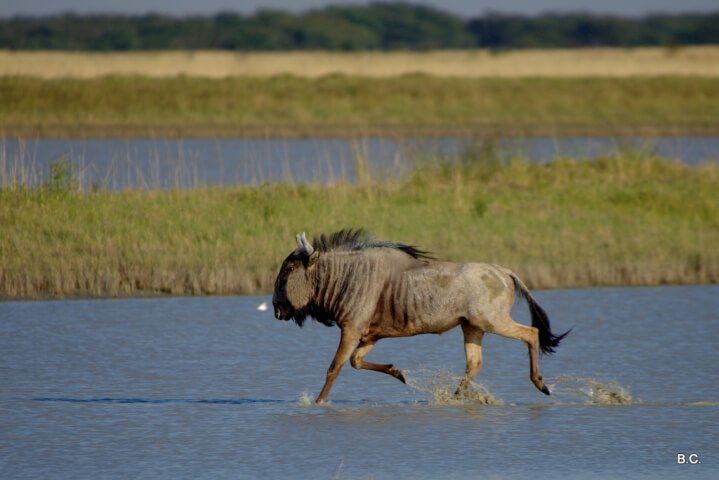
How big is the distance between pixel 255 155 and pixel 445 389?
18849mm

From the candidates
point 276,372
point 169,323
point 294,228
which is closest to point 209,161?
point 294,228

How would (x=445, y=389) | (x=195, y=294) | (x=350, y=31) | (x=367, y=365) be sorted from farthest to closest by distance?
Answer: (x=350, y=31) → (x=195, y=294) → (x=445, y=389) → (x=367, y=365)

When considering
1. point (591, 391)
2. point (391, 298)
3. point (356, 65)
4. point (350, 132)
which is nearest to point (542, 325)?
point (591, 391)

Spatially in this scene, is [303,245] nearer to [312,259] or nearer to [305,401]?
[312,259]

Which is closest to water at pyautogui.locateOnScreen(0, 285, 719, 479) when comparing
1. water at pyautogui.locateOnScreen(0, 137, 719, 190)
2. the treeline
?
water at pyautogui.locateOnScreen(0, 137, 719, 190)

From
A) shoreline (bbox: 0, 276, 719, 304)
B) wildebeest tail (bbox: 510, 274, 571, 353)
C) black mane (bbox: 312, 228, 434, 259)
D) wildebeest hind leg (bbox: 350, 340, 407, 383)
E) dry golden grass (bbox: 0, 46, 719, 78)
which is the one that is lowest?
shoreline (bbox: 0, 276, 719, 304)

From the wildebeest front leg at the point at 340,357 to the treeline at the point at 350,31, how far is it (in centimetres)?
9323

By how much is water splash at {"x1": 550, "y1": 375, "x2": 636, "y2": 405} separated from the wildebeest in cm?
41

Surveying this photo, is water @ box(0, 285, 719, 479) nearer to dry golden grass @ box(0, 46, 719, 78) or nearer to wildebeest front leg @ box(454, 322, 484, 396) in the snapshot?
wildebeest front leg @ box(454, 322, 484, 396)

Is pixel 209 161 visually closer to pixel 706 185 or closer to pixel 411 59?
pixel 706 185

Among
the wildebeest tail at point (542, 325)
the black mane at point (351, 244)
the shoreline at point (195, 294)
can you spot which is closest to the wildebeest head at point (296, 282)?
the black mane at point (351, 244)

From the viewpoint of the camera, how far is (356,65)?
56406 millimetres

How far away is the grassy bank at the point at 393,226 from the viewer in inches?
575

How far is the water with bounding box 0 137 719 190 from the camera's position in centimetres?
2041
